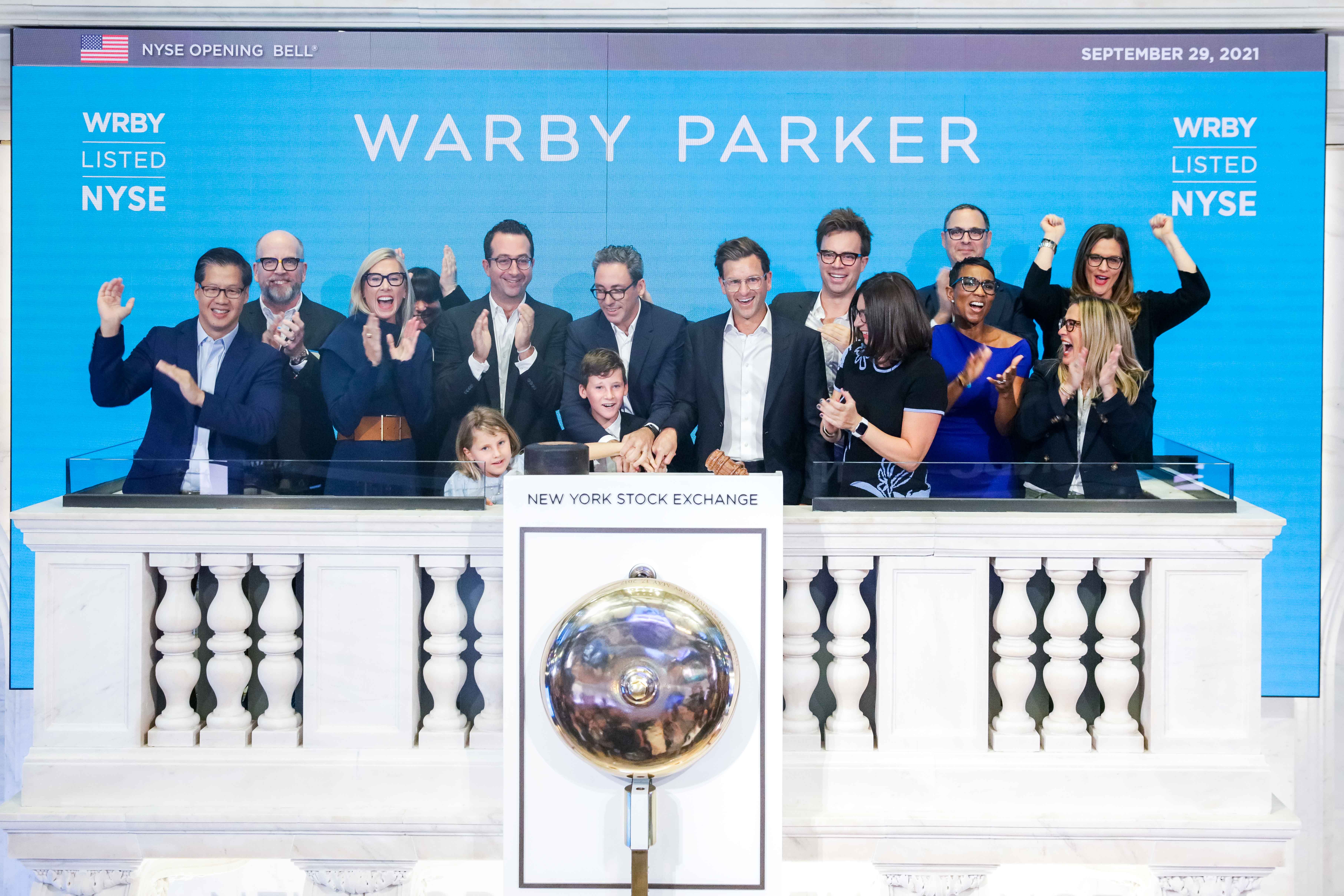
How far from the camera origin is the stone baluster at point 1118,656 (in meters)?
2.17

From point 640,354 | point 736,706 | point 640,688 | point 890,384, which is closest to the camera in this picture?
point 640,688

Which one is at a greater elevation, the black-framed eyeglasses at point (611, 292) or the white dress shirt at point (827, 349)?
the black-framed eyeglasses at point (611, 292)

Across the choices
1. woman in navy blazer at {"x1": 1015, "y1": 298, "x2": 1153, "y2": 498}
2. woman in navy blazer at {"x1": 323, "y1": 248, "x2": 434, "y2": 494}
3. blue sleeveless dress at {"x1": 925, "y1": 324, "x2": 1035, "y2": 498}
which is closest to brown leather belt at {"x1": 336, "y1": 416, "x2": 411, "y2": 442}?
woman in navy blazer at {"x1": 323, "y1": 248, "x2": 434, "y2": 494}

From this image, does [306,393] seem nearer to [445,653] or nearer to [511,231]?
[511,231]

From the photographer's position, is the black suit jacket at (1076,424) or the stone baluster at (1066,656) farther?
the black suit jacket at (1076,424)

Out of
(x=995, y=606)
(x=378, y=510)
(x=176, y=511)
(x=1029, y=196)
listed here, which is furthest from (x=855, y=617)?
(x=1029, y=196)

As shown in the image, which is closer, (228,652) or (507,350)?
(228,652)

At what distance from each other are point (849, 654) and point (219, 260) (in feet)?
10.8

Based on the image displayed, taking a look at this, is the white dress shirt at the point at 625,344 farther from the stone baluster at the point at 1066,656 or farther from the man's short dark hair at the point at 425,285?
the stone baluster at the point at 1066,656

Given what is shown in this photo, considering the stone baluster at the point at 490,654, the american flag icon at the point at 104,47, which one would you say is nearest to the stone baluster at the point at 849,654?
the stone baluster at the point at 490,654

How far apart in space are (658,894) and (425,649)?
0.68 metres

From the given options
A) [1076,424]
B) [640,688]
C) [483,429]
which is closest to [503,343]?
[483,429]

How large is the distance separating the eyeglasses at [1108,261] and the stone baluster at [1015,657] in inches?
99.4

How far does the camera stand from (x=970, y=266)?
433cm
